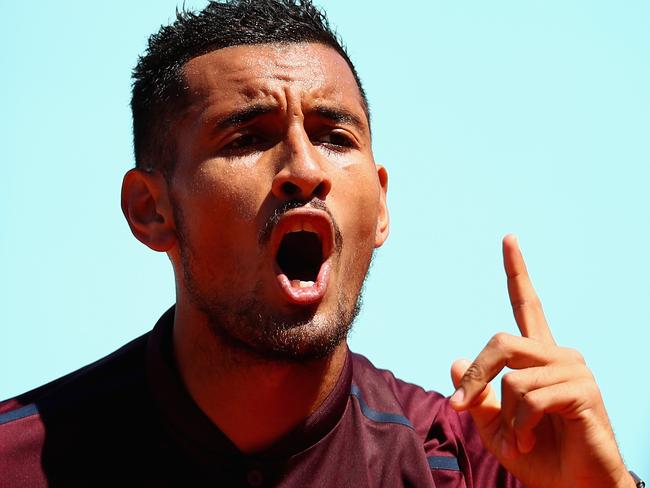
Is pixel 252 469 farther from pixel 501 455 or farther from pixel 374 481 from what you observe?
pixel 501 455

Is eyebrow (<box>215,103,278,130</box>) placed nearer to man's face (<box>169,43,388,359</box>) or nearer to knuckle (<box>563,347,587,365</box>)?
man's face (<box>169,43,388,359</box>)

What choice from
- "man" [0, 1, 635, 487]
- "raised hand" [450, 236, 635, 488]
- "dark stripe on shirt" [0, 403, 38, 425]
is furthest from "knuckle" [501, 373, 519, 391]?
"dark stripe on shirt" [0, 403, 38, 425]

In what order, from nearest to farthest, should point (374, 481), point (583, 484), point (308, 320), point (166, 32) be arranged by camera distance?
point (583, 484)
point (308, 320)
point (374, 481)
point (166, 32)

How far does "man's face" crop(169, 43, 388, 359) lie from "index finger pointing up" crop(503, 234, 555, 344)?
2.18 feet

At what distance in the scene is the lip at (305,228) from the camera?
4.13 m

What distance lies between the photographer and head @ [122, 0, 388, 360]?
13.7 ft

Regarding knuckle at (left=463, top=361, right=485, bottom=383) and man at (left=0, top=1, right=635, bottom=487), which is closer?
knuckle at (left=463, top=361, right=485, bottom=383)

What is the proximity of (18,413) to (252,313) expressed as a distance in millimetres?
1239

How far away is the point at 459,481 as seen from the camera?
4.64 meters

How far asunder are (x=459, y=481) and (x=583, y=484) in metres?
1.03

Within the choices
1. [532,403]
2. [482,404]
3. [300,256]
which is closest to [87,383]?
[300,256]

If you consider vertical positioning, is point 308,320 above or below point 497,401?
above

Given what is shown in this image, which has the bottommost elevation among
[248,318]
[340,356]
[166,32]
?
[340,356]

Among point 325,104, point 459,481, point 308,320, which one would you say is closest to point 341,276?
point 308,320
